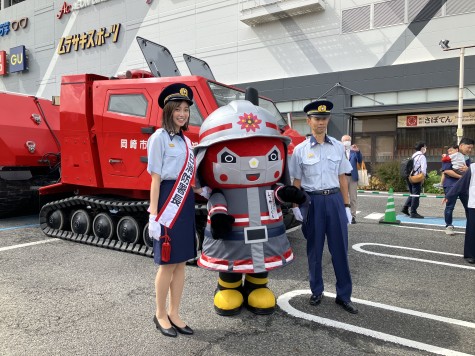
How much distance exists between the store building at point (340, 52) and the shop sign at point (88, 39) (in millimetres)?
107

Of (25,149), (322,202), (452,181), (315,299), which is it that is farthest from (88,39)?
(315,299)

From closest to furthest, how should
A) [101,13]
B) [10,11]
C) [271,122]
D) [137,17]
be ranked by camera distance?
[271,122] → [137,17] → [101,13] → [10,11]

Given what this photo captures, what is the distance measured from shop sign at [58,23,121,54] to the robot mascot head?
77.3ft

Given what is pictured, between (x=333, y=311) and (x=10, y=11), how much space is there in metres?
36.1

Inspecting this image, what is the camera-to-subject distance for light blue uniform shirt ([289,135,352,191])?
3.44 m

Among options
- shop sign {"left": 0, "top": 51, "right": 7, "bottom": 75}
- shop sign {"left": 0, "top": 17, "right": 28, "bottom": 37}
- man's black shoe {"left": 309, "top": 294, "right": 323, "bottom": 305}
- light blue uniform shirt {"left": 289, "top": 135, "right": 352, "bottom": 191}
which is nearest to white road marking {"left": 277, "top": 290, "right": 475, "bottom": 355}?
man's black shoe {"left": 309, "top": 294, "right": 323, "bottom": 305}

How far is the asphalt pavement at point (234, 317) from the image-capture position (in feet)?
9.14

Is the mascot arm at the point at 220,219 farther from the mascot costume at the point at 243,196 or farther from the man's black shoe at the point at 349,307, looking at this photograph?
the man's black shoe at the point at 349,307

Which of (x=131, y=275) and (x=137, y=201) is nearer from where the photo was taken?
(x=131, y=275)

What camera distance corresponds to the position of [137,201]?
516 centimetres

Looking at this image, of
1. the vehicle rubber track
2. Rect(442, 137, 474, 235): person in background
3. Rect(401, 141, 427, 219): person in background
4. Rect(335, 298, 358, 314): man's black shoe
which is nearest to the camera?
Rect(335, 298, 358, 314): man's black shoe

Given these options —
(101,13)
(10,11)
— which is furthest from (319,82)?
(10,11)

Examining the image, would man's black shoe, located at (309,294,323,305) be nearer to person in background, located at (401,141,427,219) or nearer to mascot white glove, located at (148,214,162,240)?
mascot white glove, located at (148,214,162,240)

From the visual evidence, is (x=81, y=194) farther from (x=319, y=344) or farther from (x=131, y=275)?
(x=319, y=344)
